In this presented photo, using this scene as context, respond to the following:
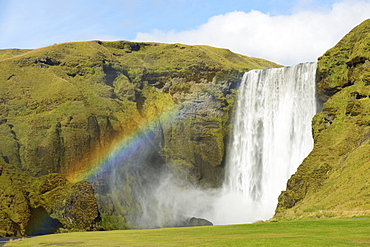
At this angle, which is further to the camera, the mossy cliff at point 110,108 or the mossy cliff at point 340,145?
the mossy cliff at point 110,108

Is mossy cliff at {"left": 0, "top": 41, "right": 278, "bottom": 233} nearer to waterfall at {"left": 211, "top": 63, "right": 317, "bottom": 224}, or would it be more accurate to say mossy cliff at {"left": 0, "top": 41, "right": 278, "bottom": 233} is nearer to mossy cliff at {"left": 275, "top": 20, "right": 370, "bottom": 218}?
waterfall at {"left": 211, "top": 63, "right": 317, "bottom": 224}

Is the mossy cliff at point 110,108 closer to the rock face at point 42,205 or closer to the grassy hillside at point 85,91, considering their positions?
the grassy hillside at point 85,91

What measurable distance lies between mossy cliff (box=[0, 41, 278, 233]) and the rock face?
1494 cm

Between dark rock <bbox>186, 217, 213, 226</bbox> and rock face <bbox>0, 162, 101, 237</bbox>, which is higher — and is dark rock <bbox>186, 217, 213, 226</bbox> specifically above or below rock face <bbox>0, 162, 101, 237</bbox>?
below

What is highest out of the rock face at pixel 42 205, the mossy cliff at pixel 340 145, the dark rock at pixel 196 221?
the mossy cliff at pixel 340 145

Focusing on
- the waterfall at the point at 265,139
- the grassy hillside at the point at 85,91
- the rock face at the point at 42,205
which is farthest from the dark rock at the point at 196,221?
the grassy hillside at the point at 85,91

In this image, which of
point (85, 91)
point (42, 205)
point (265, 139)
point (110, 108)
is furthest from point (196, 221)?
point (85, 91)

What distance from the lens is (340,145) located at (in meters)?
56.1

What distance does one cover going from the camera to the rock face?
51.1 meters

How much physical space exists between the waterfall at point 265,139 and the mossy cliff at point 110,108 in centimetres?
456

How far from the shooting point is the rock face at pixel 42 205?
51094mm

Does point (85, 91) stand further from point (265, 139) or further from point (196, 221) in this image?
point (265, 139)

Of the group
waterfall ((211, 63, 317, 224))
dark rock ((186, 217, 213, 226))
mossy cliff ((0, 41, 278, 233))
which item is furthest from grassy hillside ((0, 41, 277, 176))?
dark rock ((186, 217, 213, 226))

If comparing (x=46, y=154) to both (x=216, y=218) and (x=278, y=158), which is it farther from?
(x=278, y=158)
